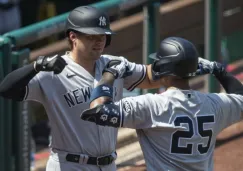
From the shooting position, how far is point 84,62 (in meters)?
4.54

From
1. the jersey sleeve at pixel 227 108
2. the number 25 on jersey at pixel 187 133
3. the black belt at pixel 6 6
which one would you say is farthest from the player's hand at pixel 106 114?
the black belt at pixel 6 6

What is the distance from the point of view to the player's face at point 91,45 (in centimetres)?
443

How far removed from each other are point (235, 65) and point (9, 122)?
3137mm

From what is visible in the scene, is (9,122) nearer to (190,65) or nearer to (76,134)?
(76,134)

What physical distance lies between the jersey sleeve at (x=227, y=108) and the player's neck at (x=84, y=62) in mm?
855

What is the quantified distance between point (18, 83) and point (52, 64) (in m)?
0.27

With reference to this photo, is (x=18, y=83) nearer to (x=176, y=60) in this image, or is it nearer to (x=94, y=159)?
(x=94, y=159)

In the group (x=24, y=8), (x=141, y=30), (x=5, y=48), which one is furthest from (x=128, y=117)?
(x=24, y=8)

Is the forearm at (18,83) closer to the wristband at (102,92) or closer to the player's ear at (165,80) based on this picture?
the wristband at (102,92)

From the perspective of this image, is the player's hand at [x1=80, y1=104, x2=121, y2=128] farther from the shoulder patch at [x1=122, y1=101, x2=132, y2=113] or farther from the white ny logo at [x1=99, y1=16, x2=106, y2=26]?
the white ny logo at [x1=99, y1=16, x2=106, y2=26]

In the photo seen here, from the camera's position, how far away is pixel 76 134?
447 centimetres

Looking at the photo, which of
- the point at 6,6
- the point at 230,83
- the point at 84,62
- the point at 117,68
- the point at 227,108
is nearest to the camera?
the point at 227,108

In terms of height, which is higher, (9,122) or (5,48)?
(5,48)

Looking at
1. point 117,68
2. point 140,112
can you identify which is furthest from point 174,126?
point 117,68
